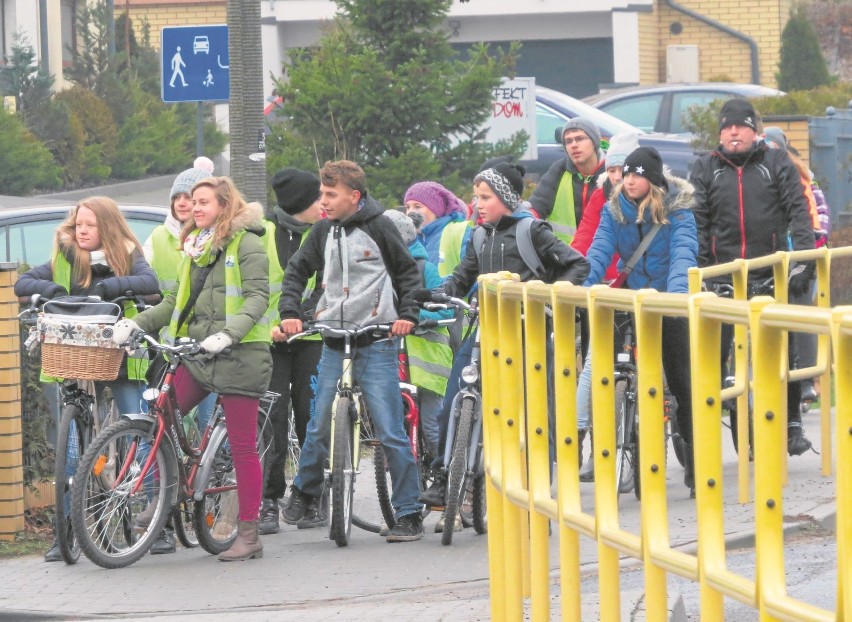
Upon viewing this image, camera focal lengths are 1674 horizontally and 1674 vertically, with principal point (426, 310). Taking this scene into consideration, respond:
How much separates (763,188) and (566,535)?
15.9ft

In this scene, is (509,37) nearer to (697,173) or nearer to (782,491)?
(697,173)

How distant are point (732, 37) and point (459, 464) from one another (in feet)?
103

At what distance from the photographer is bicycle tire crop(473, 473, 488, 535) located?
7504 mm

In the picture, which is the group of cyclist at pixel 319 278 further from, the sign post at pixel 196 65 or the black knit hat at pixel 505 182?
the sign post at pixel 196 65

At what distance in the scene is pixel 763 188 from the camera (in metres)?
9.10

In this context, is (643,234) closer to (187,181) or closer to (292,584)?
(187,181)

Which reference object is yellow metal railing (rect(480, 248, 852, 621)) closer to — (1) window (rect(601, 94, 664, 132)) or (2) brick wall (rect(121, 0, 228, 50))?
(1) window (rect(601, 94, 664, 132))

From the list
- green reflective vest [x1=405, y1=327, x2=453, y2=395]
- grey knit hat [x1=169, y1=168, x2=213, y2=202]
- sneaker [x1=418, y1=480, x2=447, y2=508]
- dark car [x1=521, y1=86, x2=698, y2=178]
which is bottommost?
sneaker [x1=418, y1=480, x2=447, y2=508]

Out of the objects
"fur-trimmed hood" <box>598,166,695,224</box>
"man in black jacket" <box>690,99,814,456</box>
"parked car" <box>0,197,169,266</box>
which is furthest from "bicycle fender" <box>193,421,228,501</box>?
"parked car" <box>0,197,169,266</box>

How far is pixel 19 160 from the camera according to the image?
23531 millimetres

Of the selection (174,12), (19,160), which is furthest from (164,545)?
(174,12)

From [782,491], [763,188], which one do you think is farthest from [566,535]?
[763,188]

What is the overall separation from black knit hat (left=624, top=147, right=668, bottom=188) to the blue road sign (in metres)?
3.90

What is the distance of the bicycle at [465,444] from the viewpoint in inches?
287
